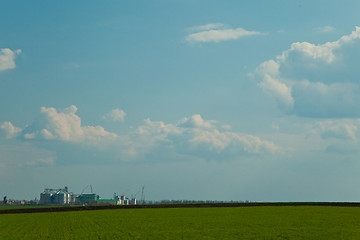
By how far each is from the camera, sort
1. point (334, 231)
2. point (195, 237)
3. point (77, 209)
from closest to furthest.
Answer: point (195, 237) < point (334, 231) < point (77, 209)

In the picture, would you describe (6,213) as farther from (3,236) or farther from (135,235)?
(135,235)

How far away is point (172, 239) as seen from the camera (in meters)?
38.0

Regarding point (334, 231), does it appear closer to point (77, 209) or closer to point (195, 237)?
point (195, 237)

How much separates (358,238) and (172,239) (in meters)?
15.5

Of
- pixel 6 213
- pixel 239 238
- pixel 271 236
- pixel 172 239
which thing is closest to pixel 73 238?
pixel 172 239

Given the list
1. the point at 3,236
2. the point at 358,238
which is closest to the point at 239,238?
the point at 358,238

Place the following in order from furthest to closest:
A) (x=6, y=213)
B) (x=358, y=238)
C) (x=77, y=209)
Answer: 1. (x=77, y=209)
2. (x=6, y=213)
3. (x=358, y=238)

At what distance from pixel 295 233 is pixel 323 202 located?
288 ft

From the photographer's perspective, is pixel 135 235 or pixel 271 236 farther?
pixel 135 235

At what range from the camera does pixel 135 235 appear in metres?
41.8

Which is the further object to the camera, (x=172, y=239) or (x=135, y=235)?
(x=135, y=235)

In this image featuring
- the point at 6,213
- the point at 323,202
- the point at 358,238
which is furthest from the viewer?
the point at 323,202

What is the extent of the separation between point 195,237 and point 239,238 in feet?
13.1

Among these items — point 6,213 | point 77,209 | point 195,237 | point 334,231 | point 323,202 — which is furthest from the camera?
point 323,202
